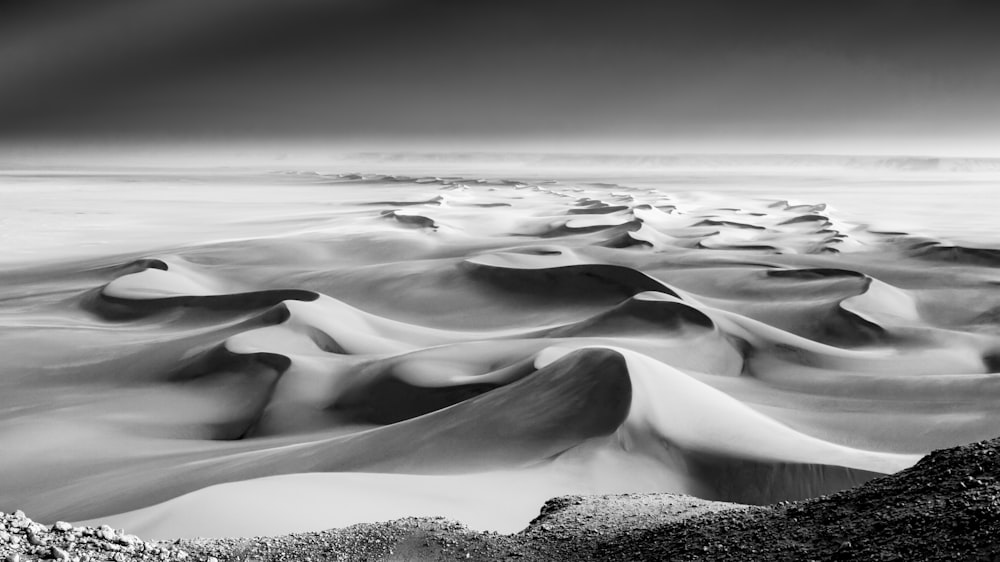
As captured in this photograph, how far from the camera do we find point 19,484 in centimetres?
716

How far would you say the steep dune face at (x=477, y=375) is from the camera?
6121 millimetres

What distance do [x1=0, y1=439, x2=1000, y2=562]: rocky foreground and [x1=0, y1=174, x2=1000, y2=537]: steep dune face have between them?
1235 mm

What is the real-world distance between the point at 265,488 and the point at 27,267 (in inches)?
587

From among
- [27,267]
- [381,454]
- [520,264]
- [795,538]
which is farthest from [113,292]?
[795,538]

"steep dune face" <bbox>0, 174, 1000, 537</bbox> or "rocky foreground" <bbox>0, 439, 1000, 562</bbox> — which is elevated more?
"rocky foreground" <bbox>0, 439, 1000, 562</bbox>

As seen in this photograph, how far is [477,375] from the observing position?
8.92m

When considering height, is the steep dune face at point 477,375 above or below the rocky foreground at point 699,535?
below

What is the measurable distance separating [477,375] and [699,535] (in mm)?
5820

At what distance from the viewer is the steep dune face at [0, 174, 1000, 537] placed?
6.12m

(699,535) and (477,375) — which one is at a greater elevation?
(699,535)

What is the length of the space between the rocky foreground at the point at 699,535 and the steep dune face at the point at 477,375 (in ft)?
4.05

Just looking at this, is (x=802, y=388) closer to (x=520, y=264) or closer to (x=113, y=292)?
(x=520, y=264)

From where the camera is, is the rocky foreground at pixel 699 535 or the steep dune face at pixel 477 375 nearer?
the rocky foreground at pixel 699 535

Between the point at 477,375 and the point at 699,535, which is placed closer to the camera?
the point at 699,535
